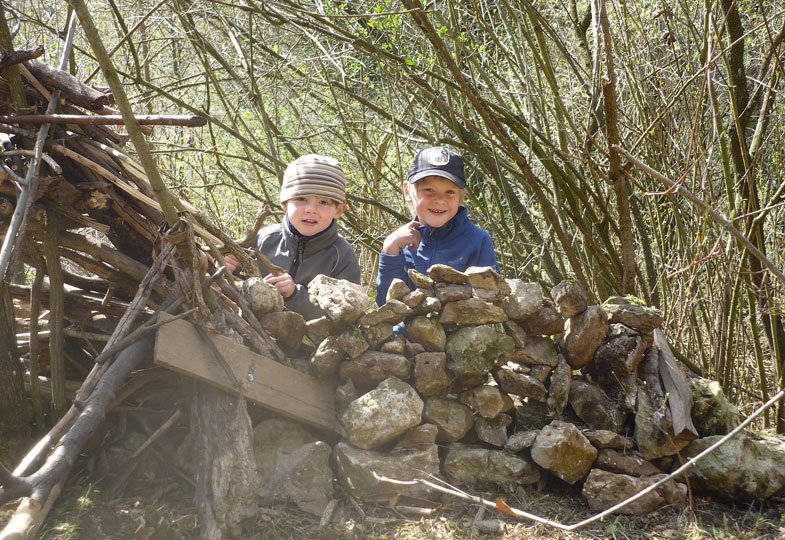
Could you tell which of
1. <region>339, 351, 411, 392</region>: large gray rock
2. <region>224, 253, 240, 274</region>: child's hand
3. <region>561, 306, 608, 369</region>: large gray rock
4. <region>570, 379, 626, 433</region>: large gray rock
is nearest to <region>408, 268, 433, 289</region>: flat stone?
<region>339, 351, 411, 392</region>: large gray rock

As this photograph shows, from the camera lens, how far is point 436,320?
2.97m

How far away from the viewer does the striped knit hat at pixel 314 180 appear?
3.39 meters

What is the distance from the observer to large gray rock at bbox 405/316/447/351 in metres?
2.90

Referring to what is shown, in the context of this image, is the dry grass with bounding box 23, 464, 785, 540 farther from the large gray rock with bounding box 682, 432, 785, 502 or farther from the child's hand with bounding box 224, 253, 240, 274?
the child's hand with bounding box 224, 253, 240, 274

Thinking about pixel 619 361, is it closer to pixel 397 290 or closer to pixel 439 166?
pixel 397 290

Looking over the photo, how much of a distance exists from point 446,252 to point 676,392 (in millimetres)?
1382

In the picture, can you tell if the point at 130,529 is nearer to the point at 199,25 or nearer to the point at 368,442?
the point at 368,442

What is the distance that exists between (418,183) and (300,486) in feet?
5.71

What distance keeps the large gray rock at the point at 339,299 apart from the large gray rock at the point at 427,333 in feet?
0.79

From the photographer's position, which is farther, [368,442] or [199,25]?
[199,25]

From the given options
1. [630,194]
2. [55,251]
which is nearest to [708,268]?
[630,194]

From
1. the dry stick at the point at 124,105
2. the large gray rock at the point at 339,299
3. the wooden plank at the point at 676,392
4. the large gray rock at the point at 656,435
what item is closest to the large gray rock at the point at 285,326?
the large gray rock at the point at 339,299

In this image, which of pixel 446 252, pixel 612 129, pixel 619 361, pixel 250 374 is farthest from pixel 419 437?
pixel 612 129

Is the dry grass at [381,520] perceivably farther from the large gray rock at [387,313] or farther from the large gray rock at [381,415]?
the large gray rock at [387,313]
